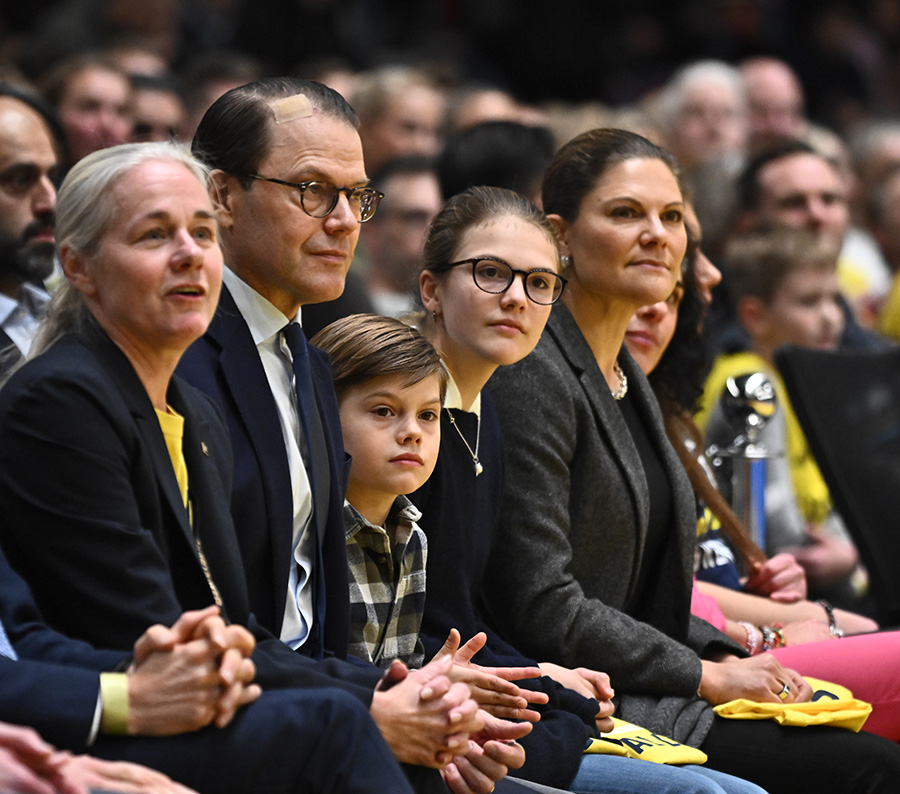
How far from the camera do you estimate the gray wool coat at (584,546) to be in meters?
2.67

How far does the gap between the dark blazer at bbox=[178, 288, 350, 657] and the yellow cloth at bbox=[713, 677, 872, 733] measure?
0.88 metres

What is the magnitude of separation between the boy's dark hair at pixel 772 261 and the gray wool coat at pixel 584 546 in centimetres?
167

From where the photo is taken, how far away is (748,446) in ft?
11.6

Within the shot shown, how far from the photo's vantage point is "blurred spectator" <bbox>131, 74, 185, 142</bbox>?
507 cm

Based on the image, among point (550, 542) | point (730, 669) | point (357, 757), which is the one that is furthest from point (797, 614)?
point (357, 757)

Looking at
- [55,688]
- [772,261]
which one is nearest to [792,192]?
[772,261]

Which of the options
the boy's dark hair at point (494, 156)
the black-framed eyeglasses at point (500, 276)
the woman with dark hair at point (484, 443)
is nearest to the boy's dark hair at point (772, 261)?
the boy's dark hair at point (494, 156)

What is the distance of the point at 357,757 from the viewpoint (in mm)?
1805

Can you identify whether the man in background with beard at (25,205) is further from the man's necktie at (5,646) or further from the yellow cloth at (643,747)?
the yellow cloth at (643,747)

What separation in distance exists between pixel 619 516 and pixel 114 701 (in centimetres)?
131

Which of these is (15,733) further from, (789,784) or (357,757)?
(789,784)

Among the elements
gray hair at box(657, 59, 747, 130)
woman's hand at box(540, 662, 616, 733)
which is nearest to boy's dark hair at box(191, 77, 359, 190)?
woman's hand at box(540, 662, 616, 733)

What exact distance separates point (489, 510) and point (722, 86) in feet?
15.4

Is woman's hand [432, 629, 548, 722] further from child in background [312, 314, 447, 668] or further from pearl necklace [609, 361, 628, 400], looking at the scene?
pearl necklace [609, 361, 628, 400]
